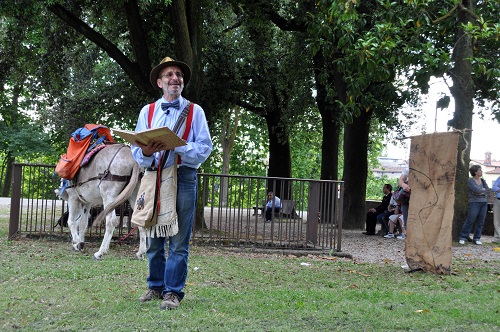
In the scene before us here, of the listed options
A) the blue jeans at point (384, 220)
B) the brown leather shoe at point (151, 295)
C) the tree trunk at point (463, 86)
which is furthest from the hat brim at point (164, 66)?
the blue jeans at point (384, 220)

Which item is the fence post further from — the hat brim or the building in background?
A: the building in background

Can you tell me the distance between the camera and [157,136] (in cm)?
570

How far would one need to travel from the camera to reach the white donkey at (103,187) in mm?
10789

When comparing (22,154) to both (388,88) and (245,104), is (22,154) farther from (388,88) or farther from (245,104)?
(388,88)

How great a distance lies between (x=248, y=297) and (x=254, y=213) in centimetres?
550

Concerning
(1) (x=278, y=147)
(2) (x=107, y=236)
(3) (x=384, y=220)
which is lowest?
(2) (x=107, y=236)

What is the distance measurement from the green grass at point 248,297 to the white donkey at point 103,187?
23.6 inches

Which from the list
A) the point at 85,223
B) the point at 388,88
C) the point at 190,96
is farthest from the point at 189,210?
the point at 388,88

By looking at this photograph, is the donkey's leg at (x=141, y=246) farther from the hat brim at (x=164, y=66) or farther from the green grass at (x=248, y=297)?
the hat brim at (x=164, y=66)

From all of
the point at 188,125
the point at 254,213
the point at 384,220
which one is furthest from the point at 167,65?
the point at 384,220

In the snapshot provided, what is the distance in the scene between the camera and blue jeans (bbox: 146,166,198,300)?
614cm

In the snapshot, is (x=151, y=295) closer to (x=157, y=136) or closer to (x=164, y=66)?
(x=157, y=136)

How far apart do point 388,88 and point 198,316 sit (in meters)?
12.2

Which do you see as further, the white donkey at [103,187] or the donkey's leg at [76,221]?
the donkey's leg at [76,221]
